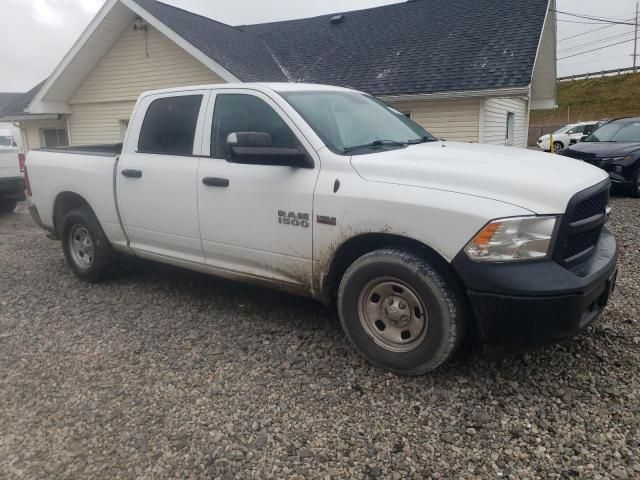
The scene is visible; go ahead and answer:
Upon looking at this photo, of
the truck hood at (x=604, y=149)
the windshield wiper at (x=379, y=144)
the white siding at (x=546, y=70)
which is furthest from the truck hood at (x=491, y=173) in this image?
the white siding at (x=546, y=70)

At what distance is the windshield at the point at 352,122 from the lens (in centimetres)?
366

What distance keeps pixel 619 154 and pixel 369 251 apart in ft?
29.5

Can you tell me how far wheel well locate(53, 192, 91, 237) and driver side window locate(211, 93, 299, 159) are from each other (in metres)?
2.05

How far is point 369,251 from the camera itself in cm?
338

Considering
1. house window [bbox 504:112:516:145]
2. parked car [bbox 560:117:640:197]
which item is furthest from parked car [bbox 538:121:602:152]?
parked car [bbox 560:117:640:197]

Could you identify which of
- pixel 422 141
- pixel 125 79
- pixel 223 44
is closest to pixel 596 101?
pixel 223 44

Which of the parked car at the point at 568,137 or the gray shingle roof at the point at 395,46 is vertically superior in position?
the gray shingle roof at the point at 395,46

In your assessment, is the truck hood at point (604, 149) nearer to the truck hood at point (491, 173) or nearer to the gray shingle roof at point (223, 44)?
the gray shingle roof at point (223, 44)

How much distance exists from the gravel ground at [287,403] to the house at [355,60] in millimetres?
8555

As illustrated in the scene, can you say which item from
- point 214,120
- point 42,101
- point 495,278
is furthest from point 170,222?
point 42,101

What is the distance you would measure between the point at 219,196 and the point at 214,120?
0.67 m

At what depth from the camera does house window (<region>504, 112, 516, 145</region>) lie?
15303 millimetres

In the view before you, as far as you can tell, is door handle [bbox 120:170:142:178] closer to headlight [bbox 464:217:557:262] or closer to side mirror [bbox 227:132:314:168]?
side mirror [bbox 227:132:314:168]

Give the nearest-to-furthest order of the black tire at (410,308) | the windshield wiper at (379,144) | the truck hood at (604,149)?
the black tire at (410,308) < the windshield wiper at (379,144) < the truck hood at (604,149)
